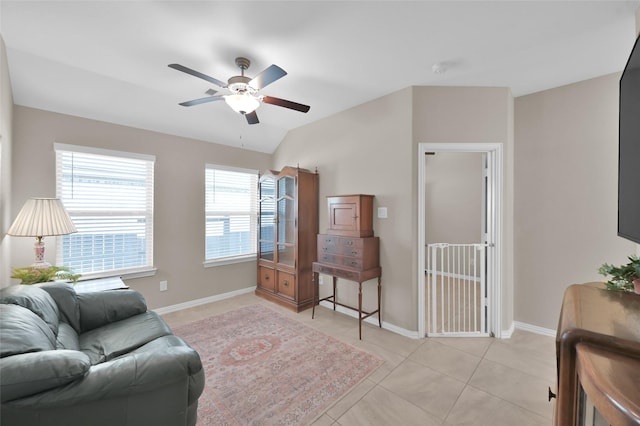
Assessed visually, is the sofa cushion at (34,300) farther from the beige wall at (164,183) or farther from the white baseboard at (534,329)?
the white baseboard at (534,329)

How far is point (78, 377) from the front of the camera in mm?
1031

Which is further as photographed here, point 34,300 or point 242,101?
point 242,101

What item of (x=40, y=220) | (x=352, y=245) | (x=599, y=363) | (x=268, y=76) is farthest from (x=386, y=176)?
(x=40, y=220)

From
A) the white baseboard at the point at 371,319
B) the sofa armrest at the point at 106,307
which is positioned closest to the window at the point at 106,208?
the white baseboard at the point at 371,319

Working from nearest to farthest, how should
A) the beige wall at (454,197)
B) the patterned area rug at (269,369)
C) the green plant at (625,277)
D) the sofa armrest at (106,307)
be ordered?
1. the green plant at (625,277)
2. the patterned area rug at (269,369)
3. the sofa armrest at (106,307)
4. the beige wall at (454,197)

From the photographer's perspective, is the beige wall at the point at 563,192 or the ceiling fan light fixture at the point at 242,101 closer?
the ceiling fan light fixture at the point at 242,101

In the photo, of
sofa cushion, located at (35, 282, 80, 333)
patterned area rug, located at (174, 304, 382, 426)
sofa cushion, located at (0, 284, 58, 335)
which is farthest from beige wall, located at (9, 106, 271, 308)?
sofa cushion, located at (0, 284, 58, 335)

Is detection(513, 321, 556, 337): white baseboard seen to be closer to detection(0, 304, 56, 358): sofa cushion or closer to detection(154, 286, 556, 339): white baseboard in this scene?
detection(154, 286, 556, 339): white baseboard

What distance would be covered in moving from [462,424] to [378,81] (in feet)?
9.19

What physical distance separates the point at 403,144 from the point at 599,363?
232cm

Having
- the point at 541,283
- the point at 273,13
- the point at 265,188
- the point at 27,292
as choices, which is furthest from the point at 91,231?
the point at 541,283

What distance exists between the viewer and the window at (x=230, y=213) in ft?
12.6

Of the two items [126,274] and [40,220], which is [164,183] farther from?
[40,220]

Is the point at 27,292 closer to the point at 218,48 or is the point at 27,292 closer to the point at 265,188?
the point at 218,48
